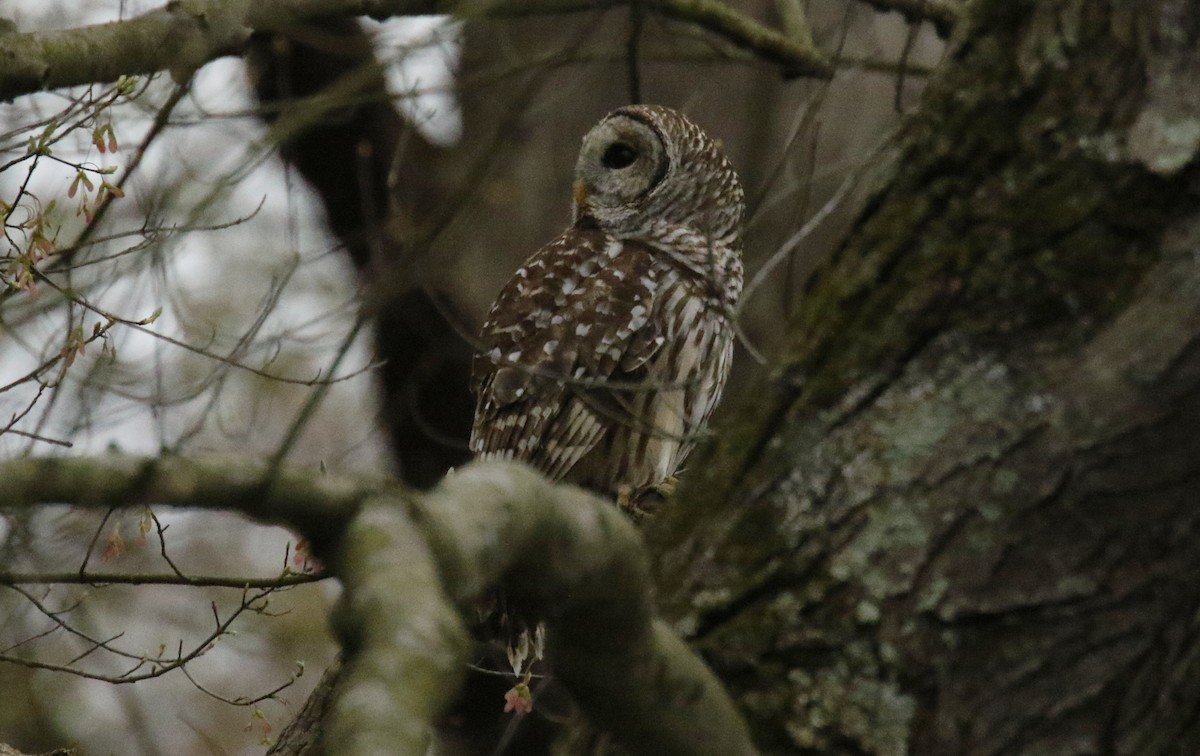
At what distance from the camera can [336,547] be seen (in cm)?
161

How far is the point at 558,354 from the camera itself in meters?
5.25

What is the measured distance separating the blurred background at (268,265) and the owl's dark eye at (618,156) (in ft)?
1.04

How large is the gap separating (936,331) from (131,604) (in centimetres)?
876

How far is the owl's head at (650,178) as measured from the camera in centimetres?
589

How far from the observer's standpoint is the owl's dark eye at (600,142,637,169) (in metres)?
6.02

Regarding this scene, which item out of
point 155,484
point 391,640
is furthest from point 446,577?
point 155,484

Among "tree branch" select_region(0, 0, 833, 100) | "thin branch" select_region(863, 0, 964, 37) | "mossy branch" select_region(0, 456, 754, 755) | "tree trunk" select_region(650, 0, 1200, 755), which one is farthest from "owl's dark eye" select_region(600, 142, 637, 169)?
"mossy branch" select_region(0, 456, 754, 755)

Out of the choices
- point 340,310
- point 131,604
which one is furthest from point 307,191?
point 340,310

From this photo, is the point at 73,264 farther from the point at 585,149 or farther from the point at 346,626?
the point at 585,149

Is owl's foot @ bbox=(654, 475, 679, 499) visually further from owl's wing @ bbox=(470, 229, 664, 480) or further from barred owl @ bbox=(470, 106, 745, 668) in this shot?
owl's wing @ bbox=(470, 229, 664, 480)

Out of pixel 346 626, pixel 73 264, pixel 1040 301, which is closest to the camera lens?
pixel 346 626

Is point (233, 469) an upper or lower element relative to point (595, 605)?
upper

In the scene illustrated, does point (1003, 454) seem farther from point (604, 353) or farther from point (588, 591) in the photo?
point (604, 353)

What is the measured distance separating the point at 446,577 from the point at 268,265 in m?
4.15
